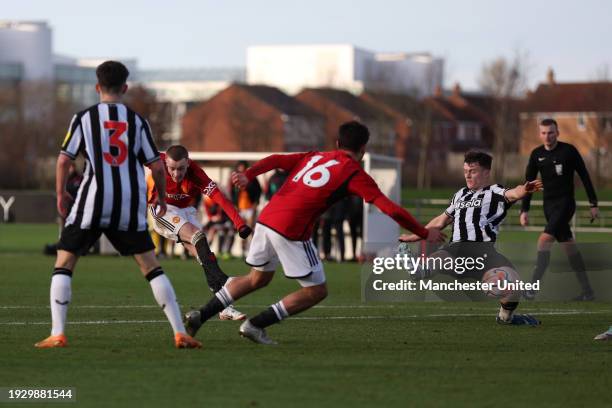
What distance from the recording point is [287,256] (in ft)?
31.1

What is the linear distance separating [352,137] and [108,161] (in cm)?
186

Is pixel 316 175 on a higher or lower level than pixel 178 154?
higher

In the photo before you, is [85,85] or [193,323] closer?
[193,323]

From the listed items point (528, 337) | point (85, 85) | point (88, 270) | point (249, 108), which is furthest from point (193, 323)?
point (85, 85)

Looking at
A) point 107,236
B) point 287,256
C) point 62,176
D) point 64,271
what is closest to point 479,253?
point 287,256

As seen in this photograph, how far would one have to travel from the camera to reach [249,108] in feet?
314

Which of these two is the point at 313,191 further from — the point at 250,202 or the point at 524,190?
the point at 250,202

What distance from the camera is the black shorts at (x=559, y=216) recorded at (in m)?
15.2

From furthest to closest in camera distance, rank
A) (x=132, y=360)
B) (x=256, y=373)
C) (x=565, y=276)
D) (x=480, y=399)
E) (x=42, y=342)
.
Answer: (x=565, y=276), (x=42, y=342), (x=132, y=360), (x=256, y=373), (x=480, y=399)

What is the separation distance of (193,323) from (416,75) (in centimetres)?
9951

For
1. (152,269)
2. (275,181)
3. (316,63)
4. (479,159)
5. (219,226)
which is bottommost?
(316,63)

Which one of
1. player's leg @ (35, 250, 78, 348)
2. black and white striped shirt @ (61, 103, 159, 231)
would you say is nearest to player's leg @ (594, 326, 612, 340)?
black and white striped shirt @ (61, 103, 159, 231)

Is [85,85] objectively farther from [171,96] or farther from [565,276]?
[565,276]

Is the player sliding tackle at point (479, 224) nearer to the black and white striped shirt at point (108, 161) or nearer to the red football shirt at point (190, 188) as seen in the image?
the red football shirt at point (190, 188)
